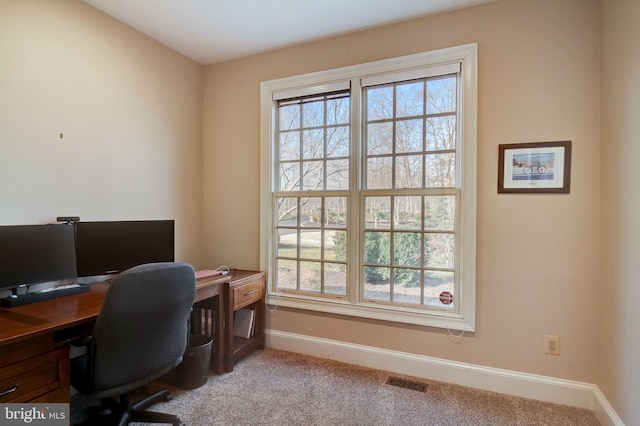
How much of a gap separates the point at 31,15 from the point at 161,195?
1388 mm

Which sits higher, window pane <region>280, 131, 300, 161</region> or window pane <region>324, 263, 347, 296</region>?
window pane <region>280, 131, 300, 161</region>

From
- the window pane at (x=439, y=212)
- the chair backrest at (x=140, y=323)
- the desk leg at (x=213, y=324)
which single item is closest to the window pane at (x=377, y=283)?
the window pane at (x=439, y=212)

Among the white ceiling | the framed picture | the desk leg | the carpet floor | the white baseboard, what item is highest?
the white ceiling

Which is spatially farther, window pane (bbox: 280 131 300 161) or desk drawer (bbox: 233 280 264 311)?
window pane (bbox: 280 131 300 161)

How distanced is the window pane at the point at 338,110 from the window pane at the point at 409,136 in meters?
0.45

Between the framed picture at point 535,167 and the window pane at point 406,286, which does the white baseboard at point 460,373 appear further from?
the framed picture at point 535,167

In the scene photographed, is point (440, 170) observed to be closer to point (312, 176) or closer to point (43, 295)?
point (312, 176)

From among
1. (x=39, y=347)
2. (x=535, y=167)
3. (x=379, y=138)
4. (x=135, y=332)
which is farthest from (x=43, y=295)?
(x=535, y=167)

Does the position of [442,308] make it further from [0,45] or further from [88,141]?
[0,45]

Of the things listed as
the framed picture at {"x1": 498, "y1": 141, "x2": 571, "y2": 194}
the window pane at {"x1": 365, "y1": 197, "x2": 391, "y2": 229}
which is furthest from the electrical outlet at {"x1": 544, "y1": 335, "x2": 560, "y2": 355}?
the window pane at {"x1": 365, "y1": 197, "x2": 391, "y2": 229}

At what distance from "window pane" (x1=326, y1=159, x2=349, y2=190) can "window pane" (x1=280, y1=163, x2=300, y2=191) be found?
30cm

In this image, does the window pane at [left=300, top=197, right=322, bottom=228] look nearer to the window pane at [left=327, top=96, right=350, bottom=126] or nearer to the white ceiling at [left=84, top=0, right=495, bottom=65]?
the window pane at [left=327, top=96, right=350, bottom=126]

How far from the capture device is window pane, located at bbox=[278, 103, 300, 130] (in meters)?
2.85

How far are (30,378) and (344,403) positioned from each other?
5.44 ft
